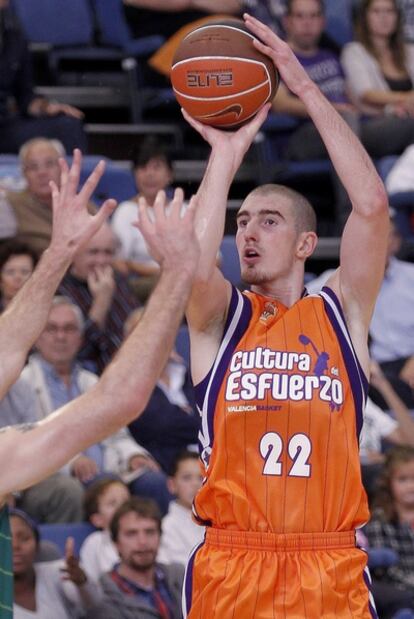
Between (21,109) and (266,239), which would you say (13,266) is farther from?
(266,239)

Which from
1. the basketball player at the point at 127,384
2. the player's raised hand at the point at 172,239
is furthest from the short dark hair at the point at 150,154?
the player's raised hand at the point at 172,239

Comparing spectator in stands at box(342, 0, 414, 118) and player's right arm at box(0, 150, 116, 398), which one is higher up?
spectator in stands at box(342, 0, 414, 118)

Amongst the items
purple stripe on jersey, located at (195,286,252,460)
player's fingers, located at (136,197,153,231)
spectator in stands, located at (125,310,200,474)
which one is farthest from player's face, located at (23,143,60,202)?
player's fingers, located at (136,197,153,231)

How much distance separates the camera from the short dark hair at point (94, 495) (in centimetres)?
775

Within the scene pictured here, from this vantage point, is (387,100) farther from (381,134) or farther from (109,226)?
(109,226)

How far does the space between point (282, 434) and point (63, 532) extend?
3.01m

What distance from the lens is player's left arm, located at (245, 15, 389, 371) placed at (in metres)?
5.22

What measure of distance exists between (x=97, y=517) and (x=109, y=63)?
5.79 m

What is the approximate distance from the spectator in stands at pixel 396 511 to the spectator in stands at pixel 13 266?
2.47 metres

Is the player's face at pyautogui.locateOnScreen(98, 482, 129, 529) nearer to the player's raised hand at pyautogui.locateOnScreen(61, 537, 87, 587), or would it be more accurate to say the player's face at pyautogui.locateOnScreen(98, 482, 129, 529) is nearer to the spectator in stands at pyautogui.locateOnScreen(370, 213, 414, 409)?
the player's raised hand at pyautogui.locateOnScreen(61, 537, 87, 587)

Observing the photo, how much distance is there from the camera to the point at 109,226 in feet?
31.3

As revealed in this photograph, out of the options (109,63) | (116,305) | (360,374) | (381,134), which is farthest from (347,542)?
(109,63)

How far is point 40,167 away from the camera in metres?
9.58

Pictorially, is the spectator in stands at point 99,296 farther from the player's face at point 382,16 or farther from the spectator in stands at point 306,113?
the player's face at point 382,16
